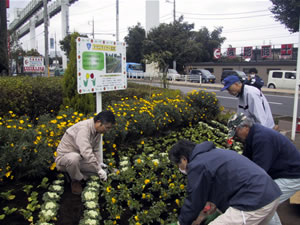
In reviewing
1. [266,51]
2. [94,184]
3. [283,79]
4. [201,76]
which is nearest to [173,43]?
[201,76]

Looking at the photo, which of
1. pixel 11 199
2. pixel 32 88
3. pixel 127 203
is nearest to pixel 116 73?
pixel 127 203

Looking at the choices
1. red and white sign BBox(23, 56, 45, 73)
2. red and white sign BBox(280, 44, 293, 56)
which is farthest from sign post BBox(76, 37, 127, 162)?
red and white sign BBox(280, 44, 293, 56)

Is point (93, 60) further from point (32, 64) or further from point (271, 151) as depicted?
point (32, 64)

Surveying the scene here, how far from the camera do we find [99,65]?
4.07m

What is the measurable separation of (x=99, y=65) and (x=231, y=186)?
8.55ft

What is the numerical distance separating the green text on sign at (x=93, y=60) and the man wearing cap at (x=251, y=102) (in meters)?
1.73

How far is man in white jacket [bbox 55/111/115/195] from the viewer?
3.50m

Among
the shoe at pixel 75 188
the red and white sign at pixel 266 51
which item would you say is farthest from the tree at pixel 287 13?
the red and white sign at pixel 266 51

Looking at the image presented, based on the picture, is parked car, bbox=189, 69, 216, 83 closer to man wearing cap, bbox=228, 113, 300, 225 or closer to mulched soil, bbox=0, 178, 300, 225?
mulched soil, bbox=0, 178, 300, 225

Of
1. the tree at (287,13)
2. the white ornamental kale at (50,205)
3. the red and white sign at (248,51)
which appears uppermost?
the red and white sign at (248,51)

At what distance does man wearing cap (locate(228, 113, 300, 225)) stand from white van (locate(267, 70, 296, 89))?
23.0 metres

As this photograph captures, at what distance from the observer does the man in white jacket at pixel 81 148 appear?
3.50 meters

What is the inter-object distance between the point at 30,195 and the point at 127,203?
121 centimetres

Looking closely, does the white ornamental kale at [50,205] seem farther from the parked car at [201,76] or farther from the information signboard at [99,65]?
the parked car at [201,76]
